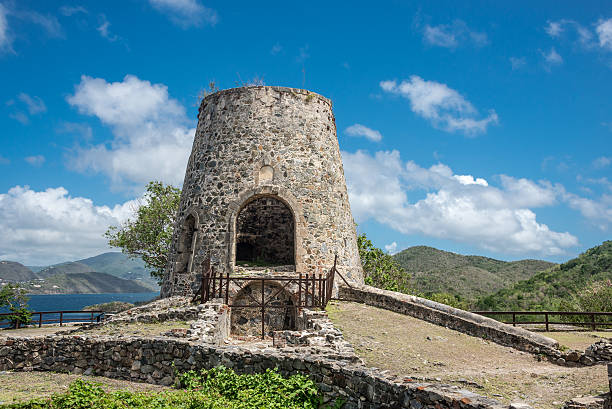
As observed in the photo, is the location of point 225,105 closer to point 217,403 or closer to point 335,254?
point 335,254

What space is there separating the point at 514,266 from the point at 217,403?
87.1 meters

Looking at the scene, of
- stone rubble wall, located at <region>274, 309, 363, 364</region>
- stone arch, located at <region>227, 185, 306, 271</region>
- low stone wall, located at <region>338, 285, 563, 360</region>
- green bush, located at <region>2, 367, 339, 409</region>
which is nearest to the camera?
green bush, located at <region>2, 367, 339, 409</region>

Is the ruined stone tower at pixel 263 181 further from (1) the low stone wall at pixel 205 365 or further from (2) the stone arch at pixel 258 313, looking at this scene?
(1) the low stone wall at pixel 205 365

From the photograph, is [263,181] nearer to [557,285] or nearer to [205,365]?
[205,365]

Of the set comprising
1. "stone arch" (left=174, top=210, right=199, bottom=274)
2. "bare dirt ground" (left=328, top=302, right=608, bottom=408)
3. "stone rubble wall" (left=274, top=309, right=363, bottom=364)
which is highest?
"stone arch" (left=174, top=210, right=199, bottom=274)

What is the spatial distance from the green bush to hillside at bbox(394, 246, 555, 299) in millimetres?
52947

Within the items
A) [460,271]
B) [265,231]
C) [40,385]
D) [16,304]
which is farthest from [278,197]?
[460,271]

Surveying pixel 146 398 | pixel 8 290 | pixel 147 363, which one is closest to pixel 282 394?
pixel 146 398

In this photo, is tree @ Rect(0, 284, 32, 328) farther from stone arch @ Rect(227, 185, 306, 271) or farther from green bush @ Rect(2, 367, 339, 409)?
green bush @ Rect(2, 367, 339, 409)

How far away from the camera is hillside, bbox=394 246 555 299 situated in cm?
6612

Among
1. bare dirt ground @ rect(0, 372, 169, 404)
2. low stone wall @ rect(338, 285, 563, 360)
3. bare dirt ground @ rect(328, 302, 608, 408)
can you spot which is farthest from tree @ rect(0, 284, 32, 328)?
bare dirt ground @ rect(328, 302, 608, 408)

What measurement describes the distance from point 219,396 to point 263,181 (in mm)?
11385

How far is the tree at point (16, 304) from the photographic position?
2230 centimetres

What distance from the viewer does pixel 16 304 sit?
76.3 feet
